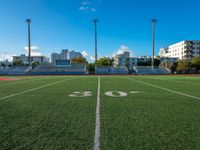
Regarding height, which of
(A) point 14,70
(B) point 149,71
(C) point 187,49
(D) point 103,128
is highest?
(C) point 187,49

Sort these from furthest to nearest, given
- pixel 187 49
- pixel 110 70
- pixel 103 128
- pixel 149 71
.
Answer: pixel 187 49 < pixel 110 70 < pixel 149 71 < pixel 103 128

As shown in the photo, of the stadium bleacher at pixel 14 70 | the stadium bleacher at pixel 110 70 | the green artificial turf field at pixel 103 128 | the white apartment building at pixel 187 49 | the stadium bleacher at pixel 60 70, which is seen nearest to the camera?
the green artificial turf field at pixel 103 128

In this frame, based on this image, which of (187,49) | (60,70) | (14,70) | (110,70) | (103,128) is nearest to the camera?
(103,128)

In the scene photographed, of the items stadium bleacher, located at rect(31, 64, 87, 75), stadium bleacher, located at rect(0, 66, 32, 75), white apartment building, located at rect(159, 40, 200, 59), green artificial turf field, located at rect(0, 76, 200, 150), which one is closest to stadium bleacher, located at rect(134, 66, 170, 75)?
stadium bleacher, located at rect(31, 64, 87, 75)

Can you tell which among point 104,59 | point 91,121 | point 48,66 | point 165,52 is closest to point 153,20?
point 48,66

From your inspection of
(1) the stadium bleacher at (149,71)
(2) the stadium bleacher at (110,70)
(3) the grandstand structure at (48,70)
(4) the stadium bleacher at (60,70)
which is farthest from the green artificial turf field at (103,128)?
(2) the stadium bleacher at (110,70)

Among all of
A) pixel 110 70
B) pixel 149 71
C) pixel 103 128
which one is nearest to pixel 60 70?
pixel 110 70

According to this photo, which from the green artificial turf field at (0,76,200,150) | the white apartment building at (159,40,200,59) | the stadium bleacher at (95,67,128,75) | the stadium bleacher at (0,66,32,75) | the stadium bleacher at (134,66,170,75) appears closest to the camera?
the green artificial turf field at (0,76,200,150)

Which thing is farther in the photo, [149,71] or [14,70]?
[14,70]

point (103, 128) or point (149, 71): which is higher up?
point (149, 71)

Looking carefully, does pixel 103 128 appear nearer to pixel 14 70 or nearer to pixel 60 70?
→ pixel 60 70

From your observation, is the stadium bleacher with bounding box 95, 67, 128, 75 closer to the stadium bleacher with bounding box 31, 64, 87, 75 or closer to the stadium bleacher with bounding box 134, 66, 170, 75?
the stadium bleacher with bounding box 134, 66, 170, 75

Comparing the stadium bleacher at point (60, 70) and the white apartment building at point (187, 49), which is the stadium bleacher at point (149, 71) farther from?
the white apartment building at point (187, 49)

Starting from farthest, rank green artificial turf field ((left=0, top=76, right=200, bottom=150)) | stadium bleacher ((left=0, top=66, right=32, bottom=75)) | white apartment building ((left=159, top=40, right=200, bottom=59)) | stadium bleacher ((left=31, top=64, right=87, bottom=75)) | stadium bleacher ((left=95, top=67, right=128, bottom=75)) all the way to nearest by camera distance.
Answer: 1. white apartment building ((left=159, top=40, right=200, bottom=59))
2. stadium bleacher ((left=95, top=67, right=128, bottom=75))
3. stadium bleacher ((left=0, top=66, right=32, bottom=75))
4. stadium bleacher ((left=31, top=64, right=87, bottom=75))
5. green artificial turf field ((left=0, top=76, right=200, bottom=150))
